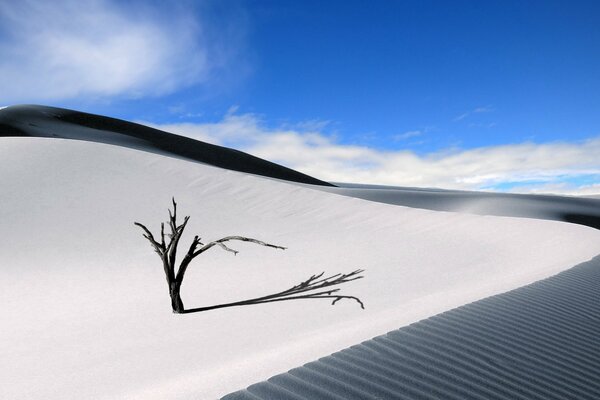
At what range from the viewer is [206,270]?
26.5 ft

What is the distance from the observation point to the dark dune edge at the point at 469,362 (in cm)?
229

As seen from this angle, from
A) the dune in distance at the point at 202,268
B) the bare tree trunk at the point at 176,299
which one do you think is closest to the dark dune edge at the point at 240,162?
the dune in distance at the point at 202,268

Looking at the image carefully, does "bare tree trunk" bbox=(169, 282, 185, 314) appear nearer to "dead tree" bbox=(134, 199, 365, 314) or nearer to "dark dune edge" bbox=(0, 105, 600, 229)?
"dead tree" bbox=(134, 199, 365, 314)

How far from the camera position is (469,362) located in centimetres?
273

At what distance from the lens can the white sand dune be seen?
3619mm

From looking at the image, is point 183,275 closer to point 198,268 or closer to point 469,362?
point 198,268

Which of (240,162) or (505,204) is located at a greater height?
(240,162)

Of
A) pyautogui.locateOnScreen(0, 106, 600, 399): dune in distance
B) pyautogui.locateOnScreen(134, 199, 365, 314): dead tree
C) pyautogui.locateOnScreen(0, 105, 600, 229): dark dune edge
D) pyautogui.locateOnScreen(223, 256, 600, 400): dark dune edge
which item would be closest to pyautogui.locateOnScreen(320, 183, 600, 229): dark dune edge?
pyautogui.locateOnScreen(0, 105, 600, 229): dark dune edge

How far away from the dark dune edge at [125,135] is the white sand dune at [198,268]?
69.0ft

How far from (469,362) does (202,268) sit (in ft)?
19.9

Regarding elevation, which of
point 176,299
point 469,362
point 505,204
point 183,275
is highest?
point 505,204

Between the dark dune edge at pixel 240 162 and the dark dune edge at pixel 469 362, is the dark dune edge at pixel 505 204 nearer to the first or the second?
the dark dune edge at pixel 240 162

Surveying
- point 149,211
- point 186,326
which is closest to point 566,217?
point 149,211

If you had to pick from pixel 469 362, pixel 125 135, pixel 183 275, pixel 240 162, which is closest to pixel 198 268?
pixel 183 275
